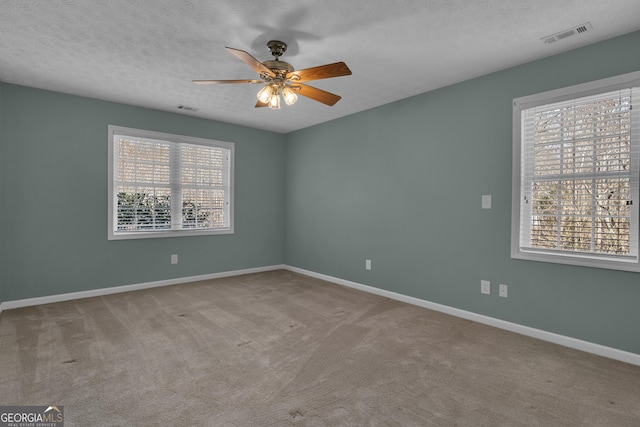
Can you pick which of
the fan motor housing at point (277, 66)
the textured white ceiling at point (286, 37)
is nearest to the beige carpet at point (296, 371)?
the fan motor housing at point (277, 66)

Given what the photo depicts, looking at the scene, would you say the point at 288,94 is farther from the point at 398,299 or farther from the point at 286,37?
the point at 398,299

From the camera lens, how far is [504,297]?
310 cm

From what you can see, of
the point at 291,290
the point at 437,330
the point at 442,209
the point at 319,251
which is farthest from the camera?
the point at 319,251

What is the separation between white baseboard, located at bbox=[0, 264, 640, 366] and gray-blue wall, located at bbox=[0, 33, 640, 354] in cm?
6

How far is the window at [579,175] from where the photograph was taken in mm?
2479

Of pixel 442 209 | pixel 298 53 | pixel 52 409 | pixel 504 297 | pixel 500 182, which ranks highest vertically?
pixel 298 53

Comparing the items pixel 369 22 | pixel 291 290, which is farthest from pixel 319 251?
pixel 369 22

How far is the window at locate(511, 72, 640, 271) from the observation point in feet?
8.13

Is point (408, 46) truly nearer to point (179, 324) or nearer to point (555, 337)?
point (555, 337)

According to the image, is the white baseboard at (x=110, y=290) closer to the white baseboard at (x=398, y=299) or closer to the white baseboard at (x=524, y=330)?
the white baseboard at (x=398, y=299)

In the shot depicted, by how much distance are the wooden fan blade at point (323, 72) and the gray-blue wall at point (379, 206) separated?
1.73 m

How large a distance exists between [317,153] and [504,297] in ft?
A: 10.9

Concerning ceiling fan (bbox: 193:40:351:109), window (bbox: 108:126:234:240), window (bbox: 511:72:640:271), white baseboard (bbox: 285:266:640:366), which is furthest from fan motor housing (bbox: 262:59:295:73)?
white baseboard (bbox: 285:266:640:366)

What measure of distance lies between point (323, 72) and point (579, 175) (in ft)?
7.49
